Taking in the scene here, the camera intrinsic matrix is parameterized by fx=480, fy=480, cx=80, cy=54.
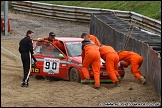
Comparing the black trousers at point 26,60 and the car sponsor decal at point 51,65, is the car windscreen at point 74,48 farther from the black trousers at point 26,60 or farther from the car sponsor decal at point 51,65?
the black trousers at point 26,60

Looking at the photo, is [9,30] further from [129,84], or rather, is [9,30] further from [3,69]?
[129,84]

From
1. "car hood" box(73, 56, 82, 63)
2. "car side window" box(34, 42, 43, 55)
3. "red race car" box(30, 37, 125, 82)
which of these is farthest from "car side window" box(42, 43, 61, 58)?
"car hood" box(73, 56, 82, 63)

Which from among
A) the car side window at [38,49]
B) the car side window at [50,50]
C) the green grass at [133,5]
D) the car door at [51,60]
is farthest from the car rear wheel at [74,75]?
the green grass at [133,5]

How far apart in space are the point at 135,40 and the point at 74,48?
273 centimetres

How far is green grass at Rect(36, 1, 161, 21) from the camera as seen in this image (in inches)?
1109

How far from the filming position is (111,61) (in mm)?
13531

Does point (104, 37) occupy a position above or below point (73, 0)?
below

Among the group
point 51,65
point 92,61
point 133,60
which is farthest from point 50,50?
point 133,60

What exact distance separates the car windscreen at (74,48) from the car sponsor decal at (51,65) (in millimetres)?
484

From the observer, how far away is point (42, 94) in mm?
12383

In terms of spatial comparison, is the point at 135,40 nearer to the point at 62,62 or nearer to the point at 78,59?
the point at 78,59

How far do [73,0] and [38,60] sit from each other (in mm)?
20742

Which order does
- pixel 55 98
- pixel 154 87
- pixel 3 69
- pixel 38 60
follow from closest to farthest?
pixel 55 98 < pixel 154 87 < pixel 38 60 < pixel 3 69

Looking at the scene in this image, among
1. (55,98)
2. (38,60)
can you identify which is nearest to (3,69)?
(38,60)
